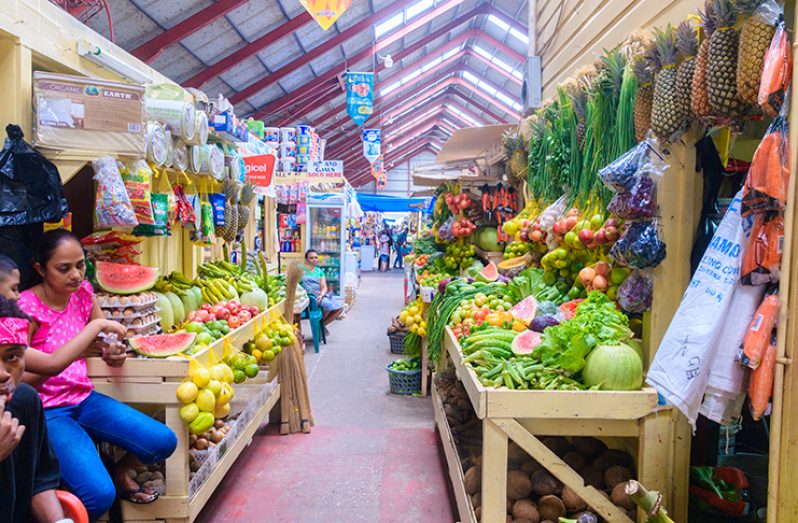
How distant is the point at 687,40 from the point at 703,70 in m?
0.23

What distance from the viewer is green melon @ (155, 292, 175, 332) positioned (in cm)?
330

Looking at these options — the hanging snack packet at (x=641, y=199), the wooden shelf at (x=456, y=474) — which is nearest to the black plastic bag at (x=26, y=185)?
the wooden shelf at (x=456, y=474)

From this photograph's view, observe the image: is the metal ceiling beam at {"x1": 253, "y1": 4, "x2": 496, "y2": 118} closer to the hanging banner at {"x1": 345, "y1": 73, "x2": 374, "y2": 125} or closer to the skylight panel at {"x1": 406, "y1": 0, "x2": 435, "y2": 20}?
the skylight panel at {"x1": 406, "y1": 0, "x2": 435, "y2": 20}

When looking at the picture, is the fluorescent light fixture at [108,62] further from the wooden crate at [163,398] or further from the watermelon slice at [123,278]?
the wooden crate at [163,398]

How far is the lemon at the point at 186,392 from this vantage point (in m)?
2.73

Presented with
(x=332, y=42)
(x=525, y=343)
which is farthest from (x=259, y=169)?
(x=332, y=42)

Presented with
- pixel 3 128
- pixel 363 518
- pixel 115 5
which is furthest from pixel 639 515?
pixel 115 5

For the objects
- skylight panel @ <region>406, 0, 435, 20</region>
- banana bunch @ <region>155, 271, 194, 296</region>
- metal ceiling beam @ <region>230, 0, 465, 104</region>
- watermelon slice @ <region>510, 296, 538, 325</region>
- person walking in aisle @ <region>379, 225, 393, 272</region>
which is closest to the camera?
watermelon slice @ <region>510, 296, 538, 325</region>

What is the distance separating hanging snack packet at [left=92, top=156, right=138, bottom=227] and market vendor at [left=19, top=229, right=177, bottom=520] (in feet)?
0.96

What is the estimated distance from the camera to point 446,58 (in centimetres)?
1784

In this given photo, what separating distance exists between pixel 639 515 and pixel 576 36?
3.06m

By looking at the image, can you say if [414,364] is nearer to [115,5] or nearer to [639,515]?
[639,515]

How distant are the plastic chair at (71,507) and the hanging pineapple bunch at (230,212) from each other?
2.54 meters

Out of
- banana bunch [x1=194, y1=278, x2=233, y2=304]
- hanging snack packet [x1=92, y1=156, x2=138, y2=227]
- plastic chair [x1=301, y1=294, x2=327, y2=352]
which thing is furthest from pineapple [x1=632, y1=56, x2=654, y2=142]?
plastic chair [x1=301, y1=294, x2=327, y2=352]
